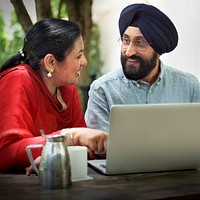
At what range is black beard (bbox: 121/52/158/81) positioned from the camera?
2.34m

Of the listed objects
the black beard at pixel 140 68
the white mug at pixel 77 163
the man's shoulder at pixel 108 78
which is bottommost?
the white mug at pixel 77 163

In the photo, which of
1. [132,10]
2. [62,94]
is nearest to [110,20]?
[132,10]

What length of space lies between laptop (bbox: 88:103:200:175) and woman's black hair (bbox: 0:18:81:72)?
0.62 metres

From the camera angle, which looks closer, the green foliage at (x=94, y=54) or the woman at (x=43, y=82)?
the woman at (x=43, y=82)

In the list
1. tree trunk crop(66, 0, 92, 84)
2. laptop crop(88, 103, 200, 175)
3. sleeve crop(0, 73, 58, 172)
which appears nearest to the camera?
laptop crop(88, 103, 200, 175)

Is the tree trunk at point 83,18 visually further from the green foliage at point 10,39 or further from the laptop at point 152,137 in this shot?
the laptop at point 152,137

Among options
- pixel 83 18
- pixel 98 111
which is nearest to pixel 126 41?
pixel 98 111

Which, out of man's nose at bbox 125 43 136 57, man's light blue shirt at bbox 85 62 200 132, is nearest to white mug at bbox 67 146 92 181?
man's light blue shirt at bbox 85 62 200 132

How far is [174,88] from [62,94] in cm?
62

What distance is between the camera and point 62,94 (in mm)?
2125

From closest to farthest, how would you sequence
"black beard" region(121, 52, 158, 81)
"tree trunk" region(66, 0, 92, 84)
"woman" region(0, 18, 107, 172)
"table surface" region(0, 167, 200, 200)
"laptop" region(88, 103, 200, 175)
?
"table surface" region(0, 167, 200, 200)
"laptop" region(88, 103, 200, 175)
"woman" region(0, 18, 107, 172)
"black beard" region(121, 52, 158, 81)
"tree trunk" region(66, 0, 92, 84)

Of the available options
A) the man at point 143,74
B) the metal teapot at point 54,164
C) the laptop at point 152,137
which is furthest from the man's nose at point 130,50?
the metal teapot at point 54,164

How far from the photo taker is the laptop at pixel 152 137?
145 cm

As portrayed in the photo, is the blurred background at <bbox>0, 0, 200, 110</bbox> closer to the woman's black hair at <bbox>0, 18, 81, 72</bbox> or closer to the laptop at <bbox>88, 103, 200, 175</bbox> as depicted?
the woman's black hair at <bbox>0, 18, 81, 72</bbox>
